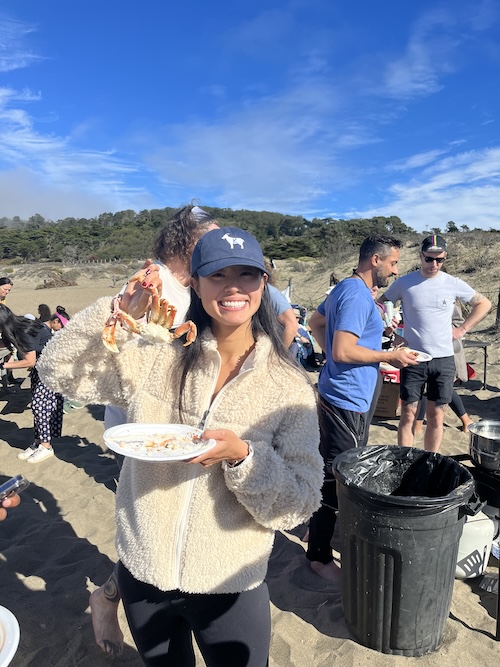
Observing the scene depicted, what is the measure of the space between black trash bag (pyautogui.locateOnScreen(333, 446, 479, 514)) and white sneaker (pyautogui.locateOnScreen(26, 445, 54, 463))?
3.73 m

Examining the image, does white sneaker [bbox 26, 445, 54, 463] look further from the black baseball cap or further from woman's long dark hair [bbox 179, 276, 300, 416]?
the black baseball cap

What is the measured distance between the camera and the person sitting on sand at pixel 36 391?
505 centimetres

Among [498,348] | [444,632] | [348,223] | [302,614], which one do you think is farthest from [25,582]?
[348,223]

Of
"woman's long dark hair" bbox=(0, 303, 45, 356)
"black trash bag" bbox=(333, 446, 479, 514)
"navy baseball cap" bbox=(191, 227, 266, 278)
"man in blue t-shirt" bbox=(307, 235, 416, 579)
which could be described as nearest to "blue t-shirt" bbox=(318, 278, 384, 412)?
"man in blue t-shirt" bbox=(307, 235, 416, 579)

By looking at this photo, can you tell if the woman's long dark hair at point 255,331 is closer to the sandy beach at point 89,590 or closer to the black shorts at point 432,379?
A: the sandy beach at point 89,590

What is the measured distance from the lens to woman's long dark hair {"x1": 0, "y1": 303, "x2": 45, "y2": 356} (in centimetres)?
552

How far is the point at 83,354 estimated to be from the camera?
1662 mm

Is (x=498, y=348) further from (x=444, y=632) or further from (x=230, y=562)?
(x=230, y=562)

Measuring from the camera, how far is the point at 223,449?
1.35m

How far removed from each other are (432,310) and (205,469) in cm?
351

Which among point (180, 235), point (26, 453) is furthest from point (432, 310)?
point (26, 453)

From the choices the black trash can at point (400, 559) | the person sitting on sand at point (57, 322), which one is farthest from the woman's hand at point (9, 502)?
the person sitting on sand at point (57, 322)

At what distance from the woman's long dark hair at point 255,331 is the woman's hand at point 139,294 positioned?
0.52ft

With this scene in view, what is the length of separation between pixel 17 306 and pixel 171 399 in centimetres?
1970
